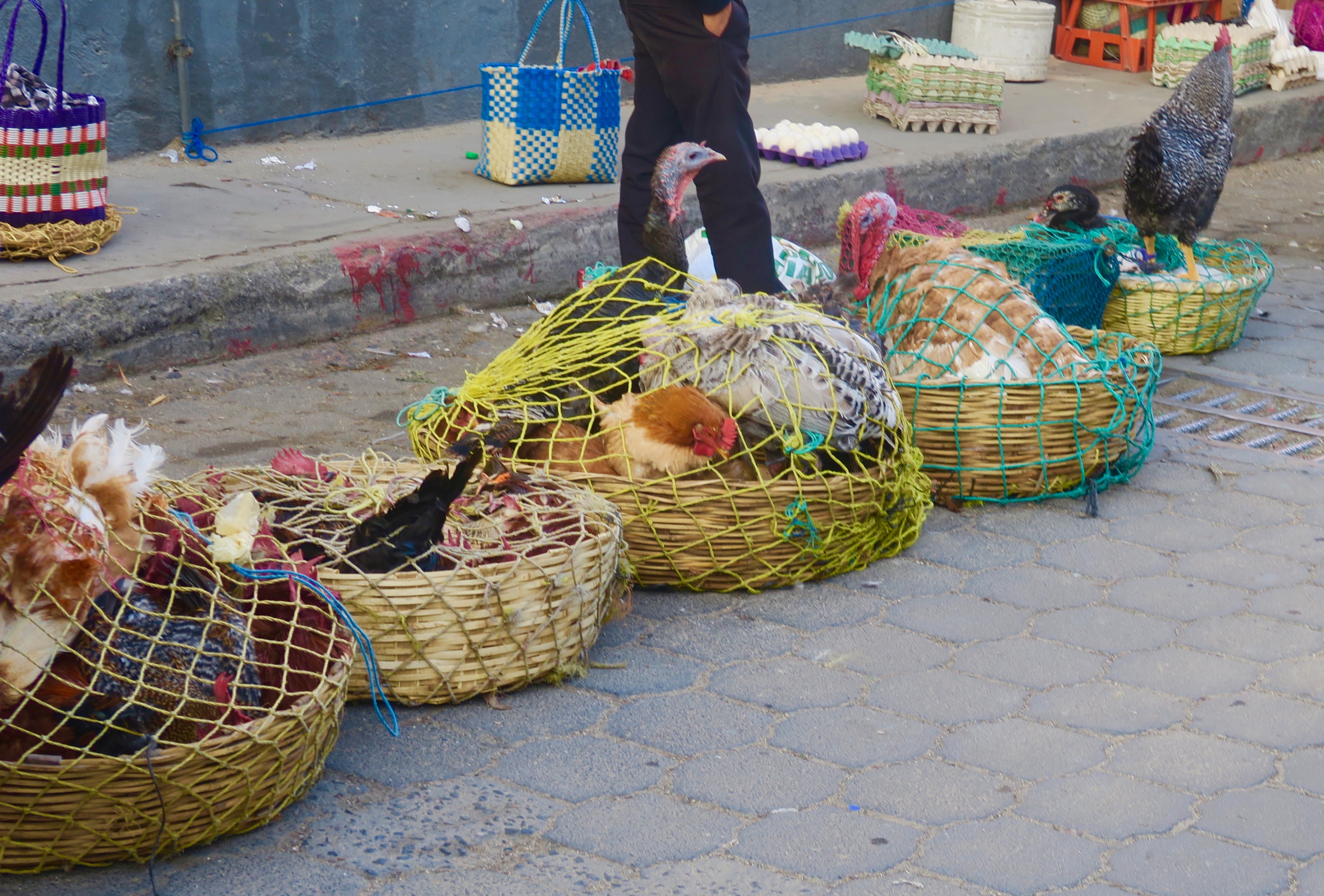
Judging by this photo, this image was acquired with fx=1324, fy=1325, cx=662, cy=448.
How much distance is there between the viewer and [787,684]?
2943mm

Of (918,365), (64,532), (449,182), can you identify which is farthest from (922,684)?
(449,182)

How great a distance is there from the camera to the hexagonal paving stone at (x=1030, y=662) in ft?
9.84

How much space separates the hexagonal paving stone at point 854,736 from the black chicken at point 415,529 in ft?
2.68

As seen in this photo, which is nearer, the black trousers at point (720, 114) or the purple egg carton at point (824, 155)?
the black trousers at point (720, 114)

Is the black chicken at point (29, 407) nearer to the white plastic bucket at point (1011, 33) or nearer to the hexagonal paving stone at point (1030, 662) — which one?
the hexagonal paving stone at point (1030, 662)

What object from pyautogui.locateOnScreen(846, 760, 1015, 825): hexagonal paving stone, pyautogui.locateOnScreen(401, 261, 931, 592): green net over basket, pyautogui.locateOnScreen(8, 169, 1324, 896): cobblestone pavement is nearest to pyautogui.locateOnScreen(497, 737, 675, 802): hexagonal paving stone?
pyautogui.locateOnScreen(8, 169, 1324, 896): cobblestone pavement

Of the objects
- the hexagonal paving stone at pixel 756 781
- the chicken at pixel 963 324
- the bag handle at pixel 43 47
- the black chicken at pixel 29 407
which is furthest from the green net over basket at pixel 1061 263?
the black chicken at pixel 29 407

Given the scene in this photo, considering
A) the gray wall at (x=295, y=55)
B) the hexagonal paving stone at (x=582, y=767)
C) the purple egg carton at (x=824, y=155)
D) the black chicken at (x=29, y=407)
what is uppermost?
the gray wall at (x=295, y=55)

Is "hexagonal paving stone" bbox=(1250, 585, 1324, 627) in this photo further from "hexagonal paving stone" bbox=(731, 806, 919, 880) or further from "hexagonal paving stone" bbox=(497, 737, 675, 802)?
"hexagonal paving stone" bbox=(497, 737, 675, 802)

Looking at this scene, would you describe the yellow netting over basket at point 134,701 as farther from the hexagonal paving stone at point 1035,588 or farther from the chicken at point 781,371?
the hexagonal paving stone at point 1035,588

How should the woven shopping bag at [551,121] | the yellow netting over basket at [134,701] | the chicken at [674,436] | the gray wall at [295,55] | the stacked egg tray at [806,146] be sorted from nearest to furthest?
the yellow netting over basket at [134,701] → the chicken at [674,436] → the woven shopping bag at [551,121] → the gray wall at [295,55] → the stacked egg tray at [806,146]

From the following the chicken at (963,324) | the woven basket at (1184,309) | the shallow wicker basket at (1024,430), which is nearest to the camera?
the shallow wicker basket at (1024,430)

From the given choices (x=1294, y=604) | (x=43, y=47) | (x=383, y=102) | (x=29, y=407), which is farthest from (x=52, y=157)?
(x=1294, y=604)

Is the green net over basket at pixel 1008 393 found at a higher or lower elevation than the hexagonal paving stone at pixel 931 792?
higher
